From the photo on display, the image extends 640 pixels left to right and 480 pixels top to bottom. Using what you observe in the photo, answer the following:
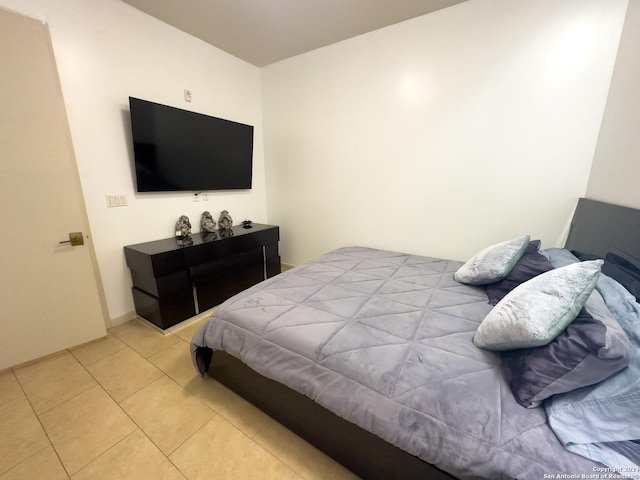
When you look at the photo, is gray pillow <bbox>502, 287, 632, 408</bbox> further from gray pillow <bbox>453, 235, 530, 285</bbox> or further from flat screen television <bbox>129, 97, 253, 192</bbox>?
flat screen television <bbox>129, 97, 253, 192</bbox>

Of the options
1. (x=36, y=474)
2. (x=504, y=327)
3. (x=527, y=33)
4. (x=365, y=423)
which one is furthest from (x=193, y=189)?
(x=527, y=33)

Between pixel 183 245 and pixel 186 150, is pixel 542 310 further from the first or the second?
pixel 186 150

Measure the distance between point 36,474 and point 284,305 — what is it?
137cm

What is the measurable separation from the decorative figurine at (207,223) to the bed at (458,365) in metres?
1.45

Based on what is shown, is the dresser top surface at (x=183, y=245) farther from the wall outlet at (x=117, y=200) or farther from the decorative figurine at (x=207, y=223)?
the wall outlet at (x=117, y=200)

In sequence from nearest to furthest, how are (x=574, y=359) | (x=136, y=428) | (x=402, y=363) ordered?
(x=574, y=359) → (x=402, y=363) → (x=136, y=428)

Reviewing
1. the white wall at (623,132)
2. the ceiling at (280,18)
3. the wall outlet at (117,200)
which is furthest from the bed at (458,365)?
→ the ceiling at (280,18)

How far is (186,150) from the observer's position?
2.63 m

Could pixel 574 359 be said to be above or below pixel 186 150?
below

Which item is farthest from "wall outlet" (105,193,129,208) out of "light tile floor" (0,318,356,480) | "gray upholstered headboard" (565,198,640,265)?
"gray upholstered headboard" (565,198,640,265)

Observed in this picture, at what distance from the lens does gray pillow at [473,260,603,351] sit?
930 millimetres

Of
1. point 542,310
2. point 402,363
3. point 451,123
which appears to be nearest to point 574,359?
point 542,310

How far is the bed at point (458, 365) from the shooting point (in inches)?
30.5

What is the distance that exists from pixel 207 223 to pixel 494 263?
2.76m
